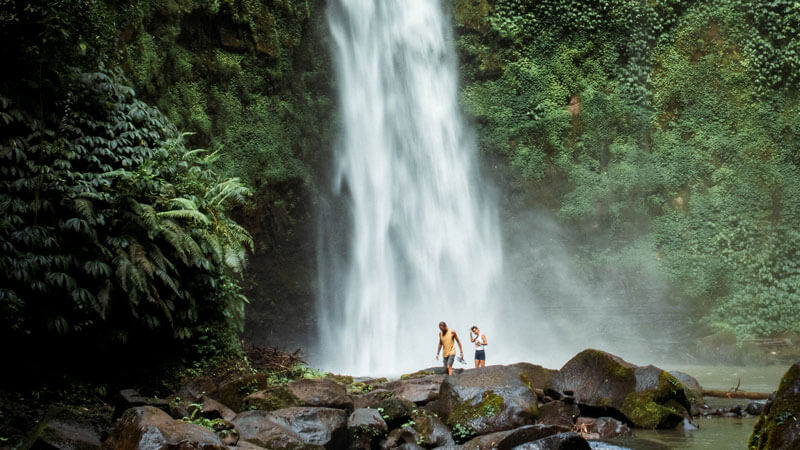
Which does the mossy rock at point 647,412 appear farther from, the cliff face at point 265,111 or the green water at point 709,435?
the cliff face at point 265,111

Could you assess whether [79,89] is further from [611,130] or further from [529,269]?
[611,130]

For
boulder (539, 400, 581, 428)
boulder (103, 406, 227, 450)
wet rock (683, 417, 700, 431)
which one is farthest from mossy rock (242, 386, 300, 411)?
wet rock (683, 417, 700, 431)

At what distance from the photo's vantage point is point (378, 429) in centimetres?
638

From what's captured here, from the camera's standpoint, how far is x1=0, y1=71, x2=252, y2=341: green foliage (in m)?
6.36

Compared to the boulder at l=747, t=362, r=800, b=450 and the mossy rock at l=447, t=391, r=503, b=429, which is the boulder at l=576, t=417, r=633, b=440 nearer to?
the mossy rock at l=447, t=391, r=503, b=429

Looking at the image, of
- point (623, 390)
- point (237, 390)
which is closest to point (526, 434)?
point (623, 390)

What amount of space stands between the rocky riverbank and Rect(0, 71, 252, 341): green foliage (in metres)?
1.21

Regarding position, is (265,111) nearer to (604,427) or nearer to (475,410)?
(475,410)

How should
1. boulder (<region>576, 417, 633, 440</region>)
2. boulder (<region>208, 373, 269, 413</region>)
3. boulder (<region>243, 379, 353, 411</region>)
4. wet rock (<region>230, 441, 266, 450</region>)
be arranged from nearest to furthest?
wet rock (<region>230, 441, 266, 450</region>)
boulder (<region>243, 379, 353, 411</region>)
boulder (<region>208, 373, 269, 413</region>)
boulder (<region>576, 417, 633, 440</region>)

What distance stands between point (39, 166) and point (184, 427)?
453cm

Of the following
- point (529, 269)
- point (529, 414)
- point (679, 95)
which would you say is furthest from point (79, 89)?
point (679, 95)

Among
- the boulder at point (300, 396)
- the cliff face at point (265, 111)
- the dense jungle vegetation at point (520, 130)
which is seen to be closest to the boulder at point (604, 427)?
the boulder at point (300, 396)

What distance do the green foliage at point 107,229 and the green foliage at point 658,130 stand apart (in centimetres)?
1295

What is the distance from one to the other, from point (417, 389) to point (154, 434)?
4625 mm
